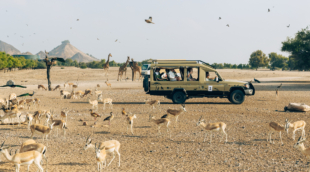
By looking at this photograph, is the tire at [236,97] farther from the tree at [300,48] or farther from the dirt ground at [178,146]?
the tree at [300,48]

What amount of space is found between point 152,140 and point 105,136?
6.21 feet

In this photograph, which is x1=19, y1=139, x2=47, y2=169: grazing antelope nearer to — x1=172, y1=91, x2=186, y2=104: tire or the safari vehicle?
the safari vehicle

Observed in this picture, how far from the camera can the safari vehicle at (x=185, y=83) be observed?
1783cm

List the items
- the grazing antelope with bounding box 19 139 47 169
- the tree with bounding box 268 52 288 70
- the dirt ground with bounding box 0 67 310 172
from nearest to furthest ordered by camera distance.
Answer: the grazing antelope with bounding box 19 139 47 169 → the dirt ground with bounding box 0 67 310 172 → the tree with bounding box 268 52 288 70

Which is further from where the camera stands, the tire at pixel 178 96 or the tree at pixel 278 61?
the tree at pixel 278 61

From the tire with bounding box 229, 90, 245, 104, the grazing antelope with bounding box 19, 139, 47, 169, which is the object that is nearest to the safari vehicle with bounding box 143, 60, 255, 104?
the tire with bounding box 229, 90, 245, 104

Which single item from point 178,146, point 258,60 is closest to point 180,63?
point 178,146

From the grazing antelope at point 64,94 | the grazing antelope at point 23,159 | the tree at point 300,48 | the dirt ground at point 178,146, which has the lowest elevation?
the dirt ground at point 178,146

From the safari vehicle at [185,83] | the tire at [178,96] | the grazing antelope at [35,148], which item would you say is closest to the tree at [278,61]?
the safari vehicle at [185,83]

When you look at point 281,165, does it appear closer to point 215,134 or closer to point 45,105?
point 215,134

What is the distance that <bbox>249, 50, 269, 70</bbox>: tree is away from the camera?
348ft

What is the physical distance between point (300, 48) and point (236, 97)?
1134 inches

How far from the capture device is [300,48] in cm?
4131

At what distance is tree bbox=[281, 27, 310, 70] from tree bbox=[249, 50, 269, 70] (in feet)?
215
